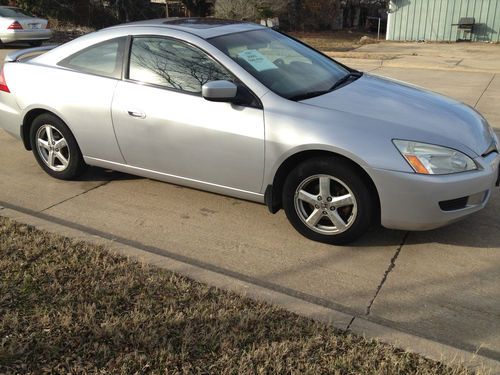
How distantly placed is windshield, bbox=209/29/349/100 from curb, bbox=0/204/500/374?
1513mm

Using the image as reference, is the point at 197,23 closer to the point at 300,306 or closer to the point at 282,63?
the point at 282,63

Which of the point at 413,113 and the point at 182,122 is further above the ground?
the point at 413,113

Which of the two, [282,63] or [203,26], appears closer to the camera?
[282,63]

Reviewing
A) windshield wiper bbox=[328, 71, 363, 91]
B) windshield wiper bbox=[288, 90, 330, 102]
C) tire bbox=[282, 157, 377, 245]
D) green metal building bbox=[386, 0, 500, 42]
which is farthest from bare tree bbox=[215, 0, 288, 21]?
tire bbox=[282, 157, 377, 245]

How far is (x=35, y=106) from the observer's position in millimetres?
4930

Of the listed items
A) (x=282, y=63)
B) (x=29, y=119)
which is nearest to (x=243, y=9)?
(x=29, y=119)

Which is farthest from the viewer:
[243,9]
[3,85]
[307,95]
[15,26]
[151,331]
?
[243,9]

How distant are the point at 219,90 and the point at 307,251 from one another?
4.47 feet

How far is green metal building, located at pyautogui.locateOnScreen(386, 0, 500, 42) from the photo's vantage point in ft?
65.1

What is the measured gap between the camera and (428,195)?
3.48m

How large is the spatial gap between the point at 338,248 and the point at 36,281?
2.12 metres

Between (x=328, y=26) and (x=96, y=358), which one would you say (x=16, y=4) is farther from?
(x=96, y=358)

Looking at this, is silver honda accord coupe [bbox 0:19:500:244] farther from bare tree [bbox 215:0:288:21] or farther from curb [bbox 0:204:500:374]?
bare tree [bbox 215:0:288:21]

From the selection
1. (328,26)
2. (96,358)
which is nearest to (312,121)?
(96,358)
